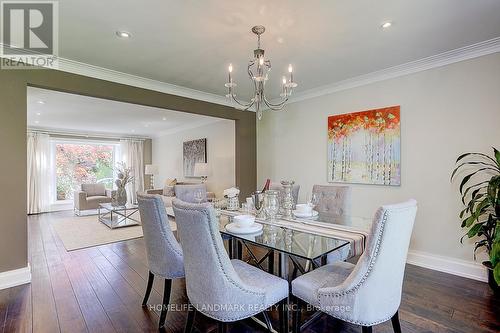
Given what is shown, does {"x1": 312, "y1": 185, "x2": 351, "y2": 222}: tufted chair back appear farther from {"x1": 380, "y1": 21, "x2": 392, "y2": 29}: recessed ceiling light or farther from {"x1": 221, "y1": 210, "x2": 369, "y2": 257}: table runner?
{"x1": 380, "y1": 21, "x2": 392, "y2": 29}: recessed ceiling light

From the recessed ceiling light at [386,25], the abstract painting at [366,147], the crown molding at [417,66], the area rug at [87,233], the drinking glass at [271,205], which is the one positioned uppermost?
the recessed ceiling light at [386,25]

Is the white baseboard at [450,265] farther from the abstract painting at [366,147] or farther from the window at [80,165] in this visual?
the window at [80,165]

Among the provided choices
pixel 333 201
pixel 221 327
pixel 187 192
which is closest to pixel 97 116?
pixel 187 192

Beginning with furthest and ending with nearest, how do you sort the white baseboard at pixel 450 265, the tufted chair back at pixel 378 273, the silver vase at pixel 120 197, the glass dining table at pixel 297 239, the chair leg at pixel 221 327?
the silver vase at pixel 120 197 → the white baseboard at pixel 450 265 → the glass dining table at pixel 297 239 → the chair leg at pixel 221 327 → the tufted chair back at pixel 378 273

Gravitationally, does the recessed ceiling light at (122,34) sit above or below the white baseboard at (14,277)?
above

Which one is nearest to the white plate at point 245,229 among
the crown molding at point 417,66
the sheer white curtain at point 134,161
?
the crown molding at point 417,66

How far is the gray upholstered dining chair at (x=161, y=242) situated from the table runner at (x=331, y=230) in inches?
30.9

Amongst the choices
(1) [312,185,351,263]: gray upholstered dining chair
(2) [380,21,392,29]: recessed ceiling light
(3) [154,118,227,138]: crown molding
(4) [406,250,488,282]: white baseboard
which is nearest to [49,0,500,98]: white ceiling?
(2) [380,21,392,29]: recessed ceiling light

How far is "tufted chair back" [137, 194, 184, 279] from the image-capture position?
1.85m

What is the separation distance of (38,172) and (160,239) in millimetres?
7218

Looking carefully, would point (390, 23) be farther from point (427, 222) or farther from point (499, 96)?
point (427, 222)

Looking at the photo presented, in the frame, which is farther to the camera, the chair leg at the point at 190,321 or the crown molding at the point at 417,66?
the crown molding at the point at 417,66

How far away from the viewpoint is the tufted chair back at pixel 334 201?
273 cm

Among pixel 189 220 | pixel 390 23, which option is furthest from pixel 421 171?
pixel 189 220
